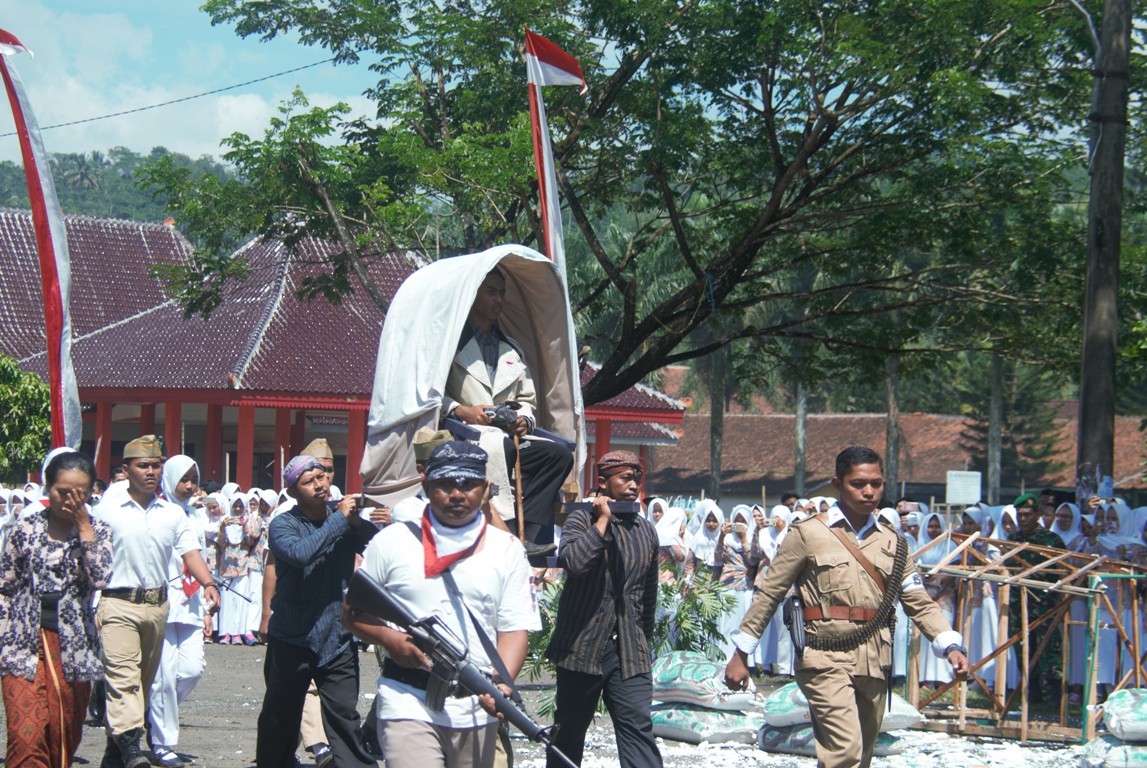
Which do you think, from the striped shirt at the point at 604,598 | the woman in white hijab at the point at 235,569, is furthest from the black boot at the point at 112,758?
the woman in white hijab at the point at 235,569

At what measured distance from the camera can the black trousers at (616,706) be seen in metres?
6.93

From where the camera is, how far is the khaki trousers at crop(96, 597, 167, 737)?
8.20 m

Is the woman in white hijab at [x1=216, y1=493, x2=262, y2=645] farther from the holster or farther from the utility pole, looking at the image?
the holster

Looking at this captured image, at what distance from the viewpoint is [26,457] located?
2583 cm

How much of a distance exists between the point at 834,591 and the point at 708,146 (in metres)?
11.8

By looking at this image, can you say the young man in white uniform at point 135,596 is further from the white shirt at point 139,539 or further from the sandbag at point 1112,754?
the sandbag at point 1112,754

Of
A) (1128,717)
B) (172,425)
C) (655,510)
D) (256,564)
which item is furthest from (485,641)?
(172,425)

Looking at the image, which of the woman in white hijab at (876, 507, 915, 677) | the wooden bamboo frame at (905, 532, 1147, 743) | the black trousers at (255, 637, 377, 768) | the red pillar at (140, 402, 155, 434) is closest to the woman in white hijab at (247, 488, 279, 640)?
the woman in white hijab at (876, 507, 915, 677)

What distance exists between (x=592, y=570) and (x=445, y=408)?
3.65 feet

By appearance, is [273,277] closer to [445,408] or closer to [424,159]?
[424,159]

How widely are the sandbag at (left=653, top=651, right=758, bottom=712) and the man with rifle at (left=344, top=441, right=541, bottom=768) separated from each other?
5.61 meters

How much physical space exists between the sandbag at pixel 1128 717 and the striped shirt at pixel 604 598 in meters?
3.84

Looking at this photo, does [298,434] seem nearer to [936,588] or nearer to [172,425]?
[172,425]

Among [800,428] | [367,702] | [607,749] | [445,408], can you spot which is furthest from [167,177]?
[800,428]
